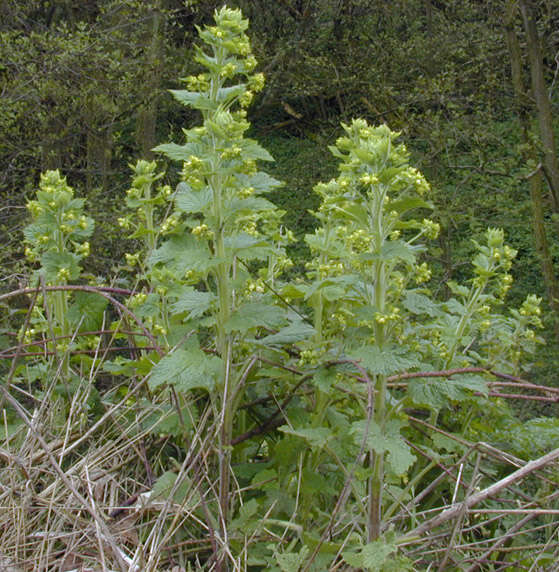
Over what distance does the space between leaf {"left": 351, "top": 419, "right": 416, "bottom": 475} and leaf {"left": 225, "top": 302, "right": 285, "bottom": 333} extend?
0.31m

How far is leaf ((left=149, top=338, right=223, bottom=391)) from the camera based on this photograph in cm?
149

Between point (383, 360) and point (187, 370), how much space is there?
0.43 m

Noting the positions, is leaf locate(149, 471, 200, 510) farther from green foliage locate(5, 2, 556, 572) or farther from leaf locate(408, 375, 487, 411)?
leaf locate(408, 375, 487, 411)

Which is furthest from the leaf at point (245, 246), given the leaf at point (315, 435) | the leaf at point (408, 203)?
the leaf at point (315, 435)

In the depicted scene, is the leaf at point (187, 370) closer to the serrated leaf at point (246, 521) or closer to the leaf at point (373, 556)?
the serrated leaf at point (246, 521)

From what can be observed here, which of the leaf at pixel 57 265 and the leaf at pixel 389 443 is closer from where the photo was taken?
the leaf at pixel 389 443

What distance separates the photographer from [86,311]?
2074 millimetres

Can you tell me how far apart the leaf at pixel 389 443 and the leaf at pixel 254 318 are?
309 mm

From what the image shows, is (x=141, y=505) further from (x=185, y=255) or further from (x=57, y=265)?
(x=57, y=265)

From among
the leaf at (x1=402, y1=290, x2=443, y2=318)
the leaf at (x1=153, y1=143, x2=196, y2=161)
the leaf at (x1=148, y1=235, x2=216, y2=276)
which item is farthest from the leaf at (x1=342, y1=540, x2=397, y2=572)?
the leaf at (x1=153, y1=143, x2=196, y2=161)

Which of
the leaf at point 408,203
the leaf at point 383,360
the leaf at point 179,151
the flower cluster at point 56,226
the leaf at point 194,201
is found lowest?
the leaf at point 383,360

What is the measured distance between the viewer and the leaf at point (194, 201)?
160 centimetres

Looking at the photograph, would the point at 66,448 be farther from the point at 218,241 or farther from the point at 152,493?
the point at 218,241

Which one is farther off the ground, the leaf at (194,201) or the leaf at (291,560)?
the leaf at (194,201)
